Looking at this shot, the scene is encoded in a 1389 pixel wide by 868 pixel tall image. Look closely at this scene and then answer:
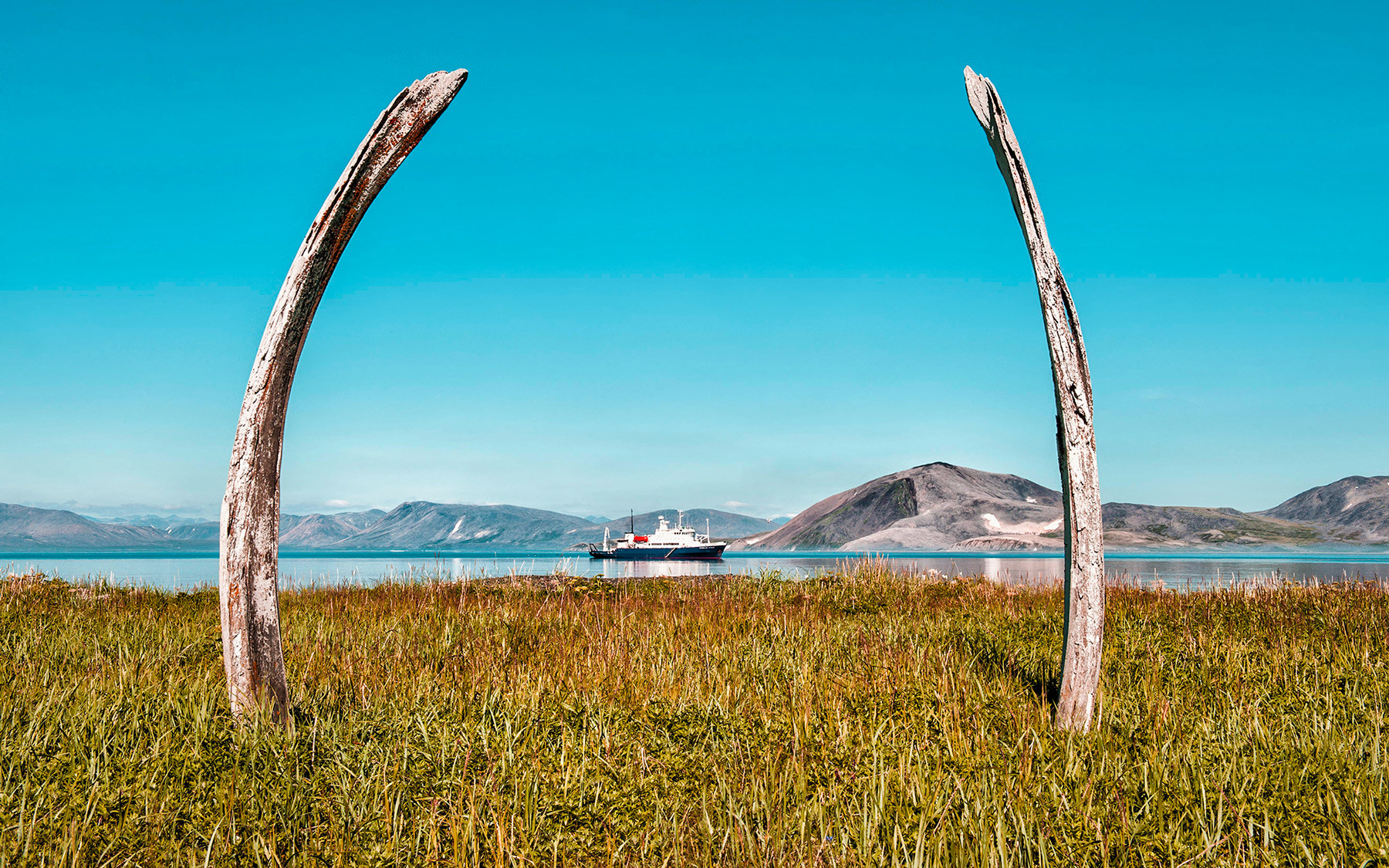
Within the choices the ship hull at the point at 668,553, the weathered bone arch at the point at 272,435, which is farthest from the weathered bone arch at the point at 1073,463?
the ship hull at the point at 668,553

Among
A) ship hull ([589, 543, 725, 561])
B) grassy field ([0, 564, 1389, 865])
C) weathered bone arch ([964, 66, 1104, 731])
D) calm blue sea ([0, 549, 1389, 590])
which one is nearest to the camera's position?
grassy field ([0, 564, 1389, 865])

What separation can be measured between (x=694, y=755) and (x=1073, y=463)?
322 cm

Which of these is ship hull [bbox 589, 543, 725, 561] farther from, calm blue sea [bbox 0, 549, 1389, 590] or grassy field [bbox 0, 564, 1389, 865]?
grassy field [bbox 0, 564, 1389, 865]

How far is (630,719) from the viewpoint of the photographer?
15.3 feet

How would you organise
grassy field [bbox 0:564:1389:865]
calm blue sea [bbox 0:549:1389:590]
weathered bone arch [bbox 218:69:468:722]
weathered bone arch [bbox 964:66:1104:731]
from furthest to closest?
calm blue sea [bbox 0:549:1389:590] < weathered bone arch [bbox 964:66:1104:731] < weathered bone arch [bbox 218:69:468:722] < grassy field [bbox 0:564:1389:865]

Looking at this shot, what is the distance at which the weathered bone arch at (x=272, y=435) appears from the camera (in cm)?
474

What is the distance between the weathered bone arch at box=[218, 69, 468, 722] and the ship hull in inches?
4070

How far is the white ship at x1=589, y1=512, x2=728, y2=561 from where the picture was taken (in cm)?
10862

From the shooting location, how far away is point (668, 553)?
11194cm

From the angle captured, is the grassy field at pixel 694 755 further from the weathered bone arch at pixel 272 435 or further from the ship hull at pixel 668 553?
the ship hull at pixel 668 553

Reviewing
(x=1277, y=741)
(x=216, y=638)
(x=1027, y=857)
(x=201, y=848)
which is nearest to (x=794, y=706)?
(x=1027, y=857)

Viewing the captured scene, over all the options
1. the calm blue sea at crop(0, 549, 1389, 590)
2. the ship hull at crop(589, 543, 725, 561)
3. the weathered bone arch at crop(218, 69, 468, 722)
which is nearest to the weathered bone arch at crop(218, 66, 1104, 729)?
the weathered bone arch at crop(218, 69, 468, 722)

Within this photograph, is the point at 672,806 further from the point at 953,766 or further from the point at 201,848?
the point at 201,848

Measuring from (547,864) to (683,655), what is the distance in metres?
3.70
